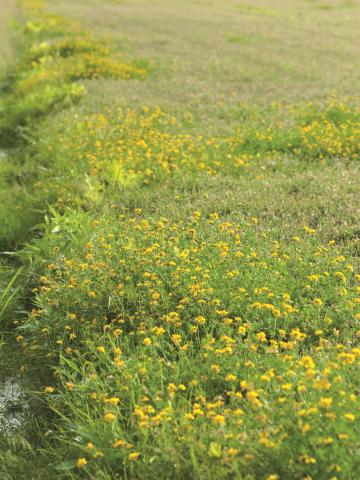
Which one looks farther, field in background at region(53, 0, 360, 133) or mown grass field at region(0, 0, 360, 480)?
field in background at region(53, 0, 360, 133)

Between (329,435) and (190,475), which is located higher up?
(329,435)

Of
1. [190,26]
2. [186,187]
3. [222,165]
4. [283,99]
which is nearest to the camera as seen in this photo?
[186,187]

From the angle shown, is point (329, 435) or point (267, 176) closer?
point (329, 435)

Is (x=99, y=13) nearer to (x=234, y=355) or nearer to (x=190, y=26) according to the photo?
(x=190, y=26)

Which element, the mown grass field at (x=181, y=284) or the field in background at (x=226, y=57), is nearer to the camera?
the mown grass field at (x=181, y=284)

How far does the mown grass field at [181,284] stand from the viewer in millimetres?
3486

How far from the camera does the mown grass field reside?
349 cm

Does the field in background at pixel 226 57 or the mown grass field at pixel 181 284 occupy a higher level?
the field in background at pixel 226 57

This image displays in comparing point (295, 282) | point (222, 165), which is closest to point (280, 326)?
point (295, 282)

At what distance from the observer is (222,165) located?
8.56 m

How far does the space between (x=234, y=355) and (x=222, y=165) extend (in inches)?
186

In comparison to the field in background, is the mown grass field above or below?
below

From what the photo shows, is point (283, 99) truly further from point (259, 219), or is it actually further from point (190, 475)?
point (190, 475)

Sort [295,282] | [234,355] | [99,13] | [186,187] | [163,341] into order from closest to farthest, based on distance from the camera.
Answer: [234,355]
[163,341]
[295,282]
[186,187]
[99,13]
